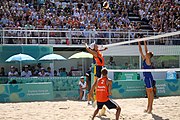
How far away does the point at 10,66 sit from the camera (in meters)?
19.0

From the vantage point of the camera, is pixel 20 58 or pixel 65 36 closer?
pixel 20 58

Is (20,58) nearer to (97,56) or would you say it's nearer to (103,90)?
(97,56)

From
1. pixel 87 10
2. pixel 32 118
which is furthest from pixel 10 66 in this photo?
pixel 32 118

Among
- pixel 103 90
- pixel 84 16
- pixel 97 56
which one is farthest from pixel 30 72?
pixel 103 90

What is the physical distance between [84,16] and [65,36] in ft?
7.39

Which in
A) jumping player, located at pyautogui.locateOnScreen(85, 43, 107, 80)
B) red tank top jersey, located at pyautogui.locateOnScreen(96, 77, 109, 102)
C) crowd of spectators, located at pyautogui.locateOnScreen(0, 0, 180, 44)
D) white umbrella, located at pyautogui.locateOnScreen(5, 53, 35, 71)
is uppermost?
crowd of spectators, located at pyautogui.locateOnScreen(0, 0, 180, 44)

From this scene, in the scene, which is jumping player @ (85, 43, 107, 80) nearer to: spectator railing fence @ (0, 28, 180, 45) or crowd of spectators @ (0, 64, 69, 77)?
crowd of spectators @ (0, 64, 69, 77)

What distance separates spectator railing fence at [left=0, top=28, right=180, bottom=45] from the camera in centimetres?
1798

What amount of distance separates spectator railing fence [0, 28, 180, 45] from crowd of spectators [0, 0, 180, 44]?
0.05 meters

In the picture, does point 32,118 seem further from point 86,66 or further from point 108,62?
point 86,66

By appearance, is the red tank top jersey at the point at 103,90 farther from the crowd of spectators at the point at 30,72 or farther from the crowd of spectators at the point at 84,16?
the crowd of spectators at the point at 84,16

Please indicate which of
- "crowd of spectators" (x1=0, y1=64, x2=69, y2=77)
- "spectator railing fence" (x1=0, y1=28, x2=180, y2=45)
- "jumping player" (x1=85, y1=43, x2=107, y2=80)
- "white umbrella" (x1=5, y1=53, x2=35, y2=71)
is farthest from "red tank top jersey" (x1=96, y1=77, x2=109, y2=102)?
"spectator railing fence" (x1=0, y1=28, x2=180, y2=45)

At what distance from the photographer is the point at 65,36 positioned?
768 inches

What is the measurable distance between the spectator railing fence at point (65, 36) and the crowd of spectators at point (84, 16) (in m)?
0.05
